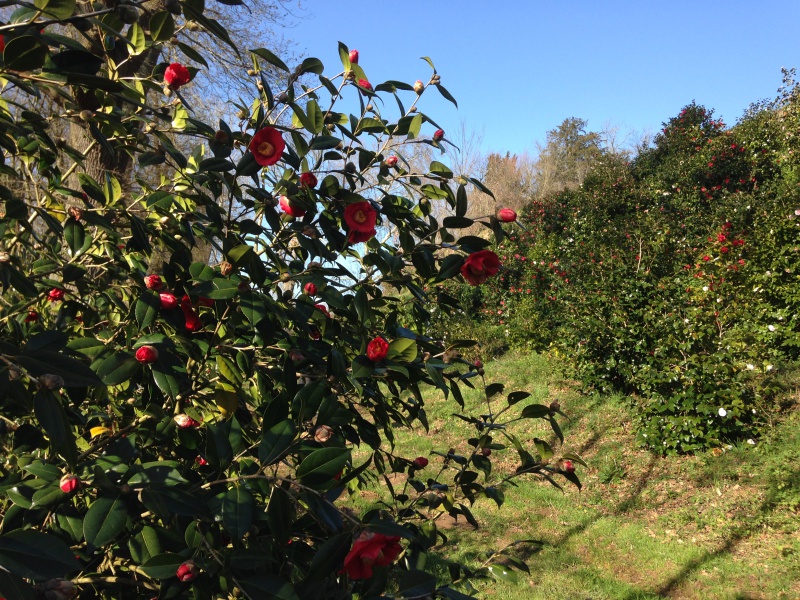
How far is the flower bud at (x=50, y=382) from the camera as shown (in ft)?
2.50

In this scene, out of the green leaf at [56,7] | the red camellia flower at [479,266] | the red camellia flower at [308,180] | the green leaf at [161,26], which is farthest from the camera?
the red camellia flower at [308,180]

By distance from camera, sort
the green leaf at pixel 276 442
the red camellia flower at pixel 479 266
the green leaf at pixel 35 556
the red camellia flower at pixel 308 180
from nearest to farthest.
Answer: the green leaf at pixel 35 556 < the green leaf at pixel 276 442 < the red camellia flower at pixel 479 266 < the red camellia flower at pixel 308 180

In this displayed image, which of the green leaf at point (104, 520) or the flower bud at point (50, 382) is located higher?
the flower bud at point (50, 382)

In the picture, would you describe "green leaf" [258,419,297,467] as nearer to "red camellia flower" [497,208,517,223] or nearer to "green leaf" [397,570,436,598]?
"green leaf" [397,570,436,598]

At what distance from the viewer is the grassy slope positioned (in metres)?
4.15

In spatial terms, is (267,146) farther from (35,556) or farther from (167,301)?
(35,556)

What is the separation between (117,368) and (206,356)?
0.88 feet

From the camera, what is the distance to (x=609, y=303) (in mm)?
7469

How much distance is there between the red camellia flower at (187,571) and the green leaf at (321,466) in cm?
20

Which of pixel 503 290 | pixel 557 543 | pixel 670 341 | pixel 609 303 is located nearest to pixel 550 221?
pixel 503 290

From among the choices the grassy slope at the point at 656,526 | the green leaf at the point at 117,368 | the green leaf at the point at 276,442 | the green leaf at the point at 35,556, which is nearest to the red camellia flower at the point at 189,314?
the green leaf at the point at 117,368

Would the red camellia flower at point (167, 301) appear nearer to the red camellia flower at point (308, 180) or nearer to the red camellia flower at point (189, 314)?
the red camellia flower at point (189, 314)

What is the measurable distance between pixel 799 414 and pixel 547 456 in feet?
17.0

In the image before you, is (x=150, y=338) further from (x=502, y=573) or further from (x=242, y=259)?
(x=502, y=573)
